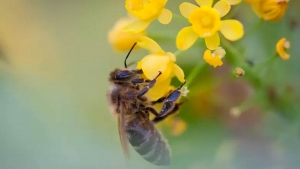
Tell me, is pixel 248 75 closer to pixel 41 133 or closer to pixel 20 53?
pixel 41 133

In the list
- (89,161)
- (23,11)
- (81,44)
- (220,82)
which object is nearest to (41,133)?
(89,161)

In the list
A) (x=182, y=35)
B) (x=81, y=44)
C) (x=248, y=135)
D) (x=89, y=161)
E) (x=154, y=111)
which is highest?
(x=182, y=35)

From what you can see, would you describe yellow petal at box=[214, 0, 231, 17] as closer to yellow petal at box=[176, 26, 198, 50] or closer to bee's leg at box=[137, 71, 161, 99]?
yellow petal at box=[176, 26, 198, 50]

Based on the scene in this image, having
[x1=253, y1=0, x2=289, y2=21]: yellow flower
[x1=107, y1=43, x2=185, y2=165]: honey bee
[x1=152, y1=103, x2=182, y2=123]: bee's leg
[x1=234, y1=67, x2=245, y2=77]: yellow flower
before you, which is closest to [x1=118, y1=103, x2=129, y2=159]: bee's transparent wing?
[x1=107, y1=43, x2=185, y2=165]: honey bee

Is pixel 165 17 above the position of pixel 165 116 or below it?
above

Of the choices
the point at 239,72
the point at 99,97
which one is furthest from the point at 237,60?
the point at 99,97

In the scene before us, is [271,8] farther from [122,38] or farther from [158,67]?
[122,38]
